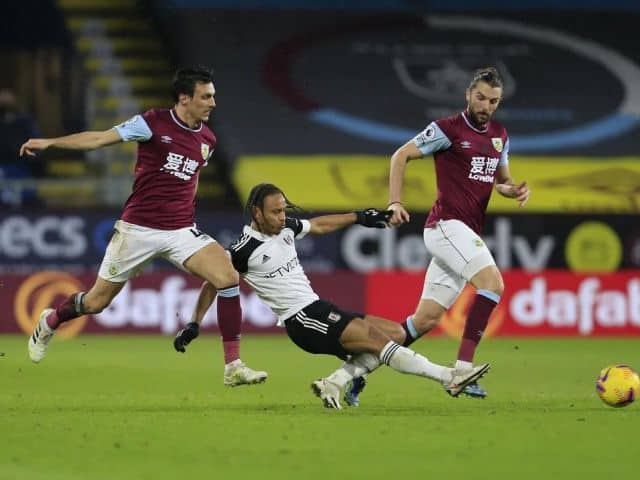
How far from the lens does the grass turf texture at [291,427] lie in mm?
6957

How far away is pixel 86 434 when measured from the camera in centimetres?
812

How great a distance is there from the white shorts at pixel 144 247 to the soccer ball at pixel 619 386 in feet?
9.81

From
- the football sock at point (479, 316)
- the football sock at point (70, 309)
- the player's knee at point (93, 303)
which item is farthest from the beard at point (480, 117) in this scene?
the football sock at point (70, 309)

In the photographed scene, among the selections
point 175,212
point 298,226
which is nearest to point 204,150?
point 175,212

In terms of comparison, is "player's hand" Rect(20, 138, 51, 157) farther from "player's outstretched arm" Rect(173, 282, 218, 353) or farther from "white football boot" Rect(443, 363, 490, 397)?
"white football boot" Rect(443, 363, 490, 397)

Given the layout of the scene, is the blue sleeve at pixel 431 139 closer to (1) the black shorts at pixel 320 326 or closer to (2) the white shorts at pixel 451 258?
(2) the white shorts at pixel 451 258

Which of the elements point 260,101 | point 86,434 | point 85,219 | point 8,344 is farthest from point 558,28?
point 86,434

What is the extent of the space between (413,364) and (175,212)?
8.14ft

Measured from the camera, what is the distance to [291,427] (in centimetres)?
842

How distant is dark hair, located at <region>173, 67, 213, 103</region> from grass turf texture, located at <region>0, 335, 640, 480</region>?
215cm

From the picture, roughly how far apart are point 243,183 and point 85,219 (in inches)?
120

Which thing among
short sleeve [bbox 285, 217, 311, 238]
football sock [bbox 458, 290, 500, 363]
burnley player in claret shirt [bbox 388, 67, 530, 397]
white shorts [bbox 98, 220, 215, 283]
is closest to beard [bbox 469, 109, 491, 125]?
burnley player in claret shirt [bbox 388, 67, 530, 397]

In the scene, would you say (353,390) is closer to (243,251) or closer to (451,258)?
(243,251)

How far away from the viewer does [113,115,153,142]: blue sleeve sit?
10.1 metres
